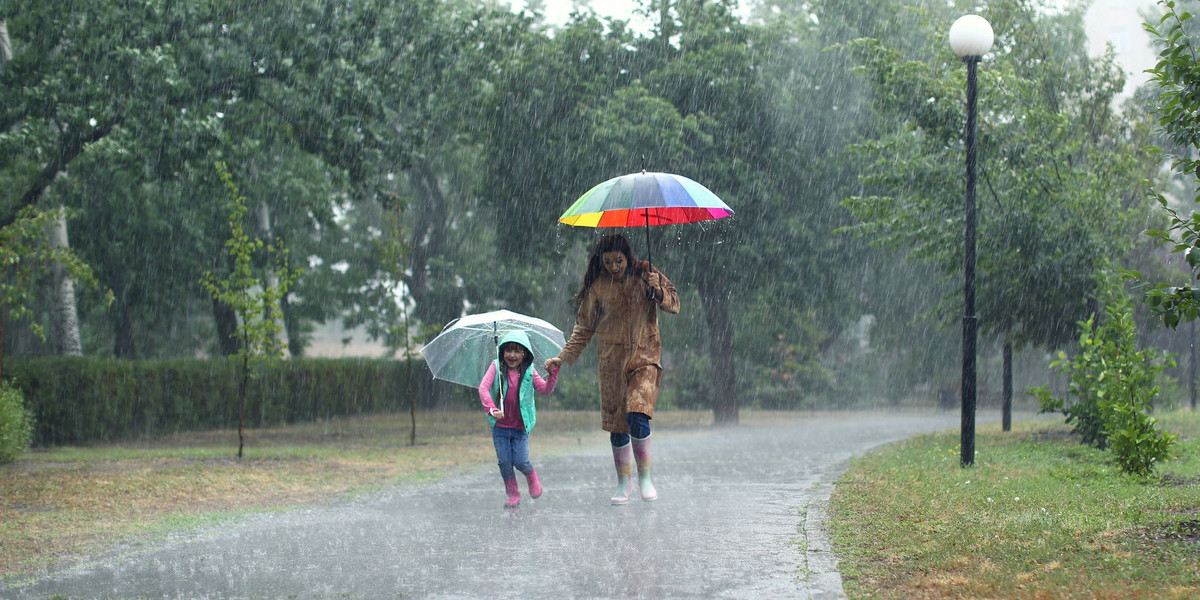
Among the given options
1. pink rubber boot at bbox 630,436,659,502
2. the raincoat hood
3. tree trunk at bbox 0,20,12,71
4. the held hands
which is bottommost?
pink rubber boot at bbox 630,436,659,502

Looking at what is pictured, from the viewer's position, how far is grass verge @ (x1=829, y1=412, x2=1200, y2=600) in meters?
5.69

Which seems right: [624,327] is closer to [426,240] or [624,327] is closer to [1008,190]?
[1008,190]

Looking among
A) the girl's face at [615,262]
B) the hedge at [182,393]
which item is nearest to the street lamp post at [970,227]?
the girl's face at [615,262]

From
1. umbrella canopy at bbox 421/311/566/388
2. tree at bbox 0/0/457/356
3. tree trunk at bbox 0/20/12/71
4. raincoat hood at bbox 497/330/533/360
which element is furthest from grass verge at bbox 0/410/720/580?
tree trunk at bbox 0/20/12/71

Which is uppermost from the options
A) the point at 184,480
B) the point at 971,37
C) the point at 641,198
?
the point at 971,37

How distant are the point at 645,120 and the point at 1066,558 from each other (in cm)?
1736

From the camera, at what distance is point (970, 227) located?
12.4 metres

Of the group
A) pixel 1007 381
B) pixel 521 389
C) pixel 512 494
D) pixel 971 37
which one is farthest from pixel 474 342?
pixel 1007 381

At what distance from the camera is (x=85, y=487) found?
11.9 m

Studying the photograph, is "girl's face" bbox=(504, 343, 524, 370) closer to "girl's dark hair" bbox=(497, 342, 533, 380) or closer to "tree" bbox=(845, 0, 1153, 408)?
"girl's dark hair" bbox=(497, 342, 533, 380)

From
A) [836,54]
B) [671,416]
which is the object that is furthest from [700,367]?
[836,54]

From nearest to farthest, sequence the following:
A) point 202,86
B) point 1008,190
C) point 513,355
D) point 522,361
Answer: point 513,355 → point 522,361 → point 1008,190 → point 202,86

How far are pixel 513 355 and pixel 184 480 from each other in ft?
17.6

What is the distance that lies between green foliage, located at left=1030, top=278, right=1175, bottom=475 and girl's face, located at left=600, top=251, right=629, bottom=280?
15.4 ft
